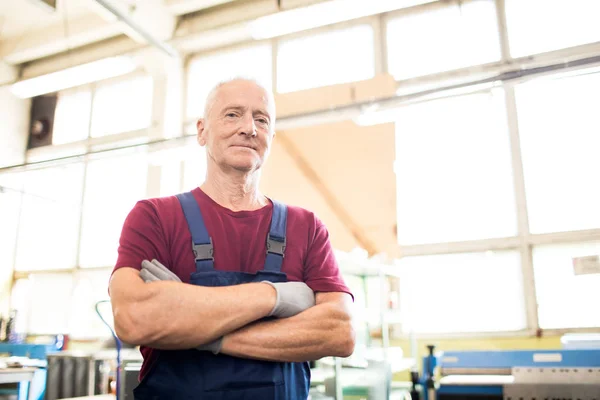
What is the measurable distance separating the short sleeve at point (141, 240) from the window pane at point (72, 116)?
7.00m

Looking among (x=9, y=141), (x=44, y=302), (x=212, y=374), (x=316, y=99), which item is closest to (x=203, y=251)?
(x=212, y=374)

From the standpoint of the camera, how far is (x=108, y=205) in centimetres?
712

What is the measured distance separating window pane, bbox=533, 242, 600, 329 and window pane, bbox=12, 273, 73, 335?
19.0 ft

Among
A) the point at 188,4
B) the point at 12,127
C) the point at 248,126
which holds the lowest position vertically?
the point at 248,126

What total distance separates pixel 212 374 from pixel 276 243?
33cm

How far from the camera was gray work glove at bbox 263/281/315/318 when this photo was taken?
1.12 meters

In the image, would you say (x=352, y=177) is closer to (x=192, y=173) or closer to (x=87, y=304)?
(x=192, y=173)

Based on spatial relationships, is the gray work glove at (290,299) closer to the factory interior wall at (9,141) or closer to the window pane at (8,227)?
the window pane at (8,227)

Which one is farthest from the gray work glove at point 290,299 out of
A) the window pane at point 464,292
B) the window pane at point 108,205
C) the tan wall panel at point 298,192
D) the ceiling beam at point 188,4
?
the ceiling beam at point 188,4

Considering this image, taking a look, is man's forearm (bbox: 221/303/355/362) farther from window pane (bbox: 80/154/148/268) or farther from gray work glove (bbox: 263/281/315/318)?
window pane (bbox: 80/154/148/268)

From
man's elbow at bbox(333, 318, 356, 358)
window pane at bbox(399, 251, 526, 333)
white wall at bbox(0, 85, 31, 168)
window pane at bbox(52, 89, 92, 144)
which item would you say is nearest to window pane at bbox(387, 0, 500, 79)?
window pane at bbox(399, 251, 526, 333)

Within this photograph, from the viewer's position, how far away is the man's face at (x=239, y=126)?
1.29 m

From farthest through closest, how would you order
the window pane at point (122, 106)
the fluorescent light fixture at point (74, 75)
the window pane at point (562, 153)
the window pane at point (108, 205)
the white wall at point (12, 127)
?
the white wall at point (12, 127) < the window pane at point (122, 106) < the window pane at point (108, 205) < the fluorescent light fixture at point (74, 75) < the window pane at point (562, 153)

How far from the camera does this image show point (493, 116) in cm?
523
